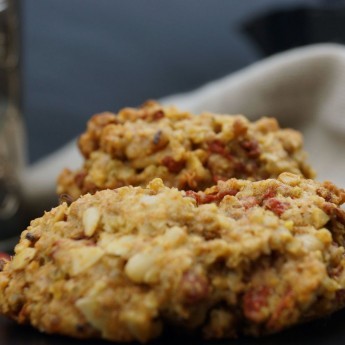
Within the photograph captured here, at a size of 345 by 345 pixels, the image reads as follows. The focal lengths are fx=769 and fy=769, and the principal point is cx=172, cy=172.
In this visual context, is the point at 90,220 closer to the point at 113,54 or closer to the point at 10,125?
the point at 10,125

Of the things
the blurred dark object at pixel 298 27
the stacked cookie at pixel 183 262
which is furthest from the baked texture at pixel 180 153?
the blurred dark object at pixel 298 27

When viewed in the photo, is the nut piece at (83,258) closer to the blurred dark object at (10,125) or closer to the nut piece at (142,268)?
the nut piece at (142,268)

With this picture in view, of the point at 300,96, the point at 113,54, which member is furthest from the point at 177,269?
the point at 113,54

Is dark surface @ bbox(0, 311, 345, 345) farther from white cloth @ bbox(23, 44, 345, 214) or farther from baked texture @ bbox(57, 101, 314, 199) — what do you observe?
white cloth @ bbox(23, 44, 345, 214)

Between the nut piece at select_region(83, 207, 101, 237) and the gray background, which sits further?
the gray background

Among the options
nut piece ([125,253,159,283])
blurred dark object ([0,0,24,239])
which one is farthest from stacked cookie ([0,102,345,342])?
blurred dark object ([0,0,24,239])

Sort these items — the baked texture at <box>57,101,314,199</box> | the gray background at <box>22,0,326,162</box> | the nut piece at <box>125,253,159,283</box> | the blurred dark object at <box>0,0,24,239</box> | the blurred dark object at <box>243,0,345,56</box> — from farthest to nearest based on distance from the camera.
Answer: the gray background at <box>22,0,326,162</box>
the blurred dark object at <box>0,0,24,239</box>
the blurred dark object at <box>243,0,345,56</box>
the baked texture at <box>57,101,314,199</box>
the nut piece at <box>125,253,159,283</box>
